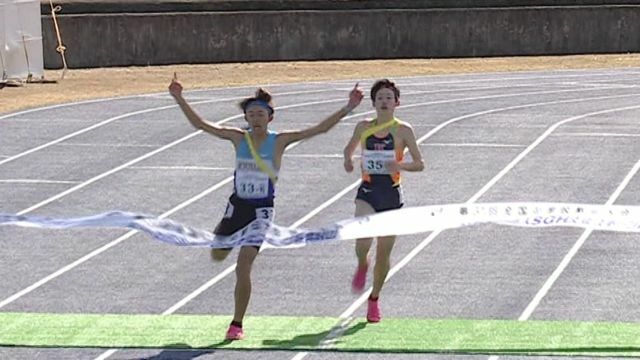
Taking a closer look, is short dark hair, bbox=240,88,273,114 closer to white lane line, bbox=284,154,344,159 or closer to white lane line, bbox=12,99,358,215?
white lane line, bbox=12,99,358,215

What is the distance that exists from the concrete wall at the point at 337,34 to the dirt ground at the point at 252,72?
0.52 m

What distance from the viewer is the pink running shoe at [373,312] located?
1291 centimetres

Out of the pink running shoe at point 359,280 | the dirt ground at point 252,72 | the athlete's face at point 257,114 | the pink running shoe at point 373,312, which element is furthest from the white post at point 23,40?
the athlete's face at point 257,114

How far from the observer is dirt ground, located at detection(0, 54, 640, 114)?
3492 centimetres

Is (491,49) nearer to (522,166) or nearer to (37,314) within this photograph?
(522,166)

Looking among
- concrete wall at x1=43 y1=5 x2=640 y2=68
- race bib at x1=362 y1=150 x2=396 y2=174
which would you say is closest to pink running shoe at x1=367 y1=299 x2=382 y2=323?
race bib at x1=362 y1=150 x2=396 y2=174

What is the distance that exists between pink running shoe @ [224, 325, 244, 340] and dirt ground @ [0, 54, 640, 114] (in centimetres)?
2112

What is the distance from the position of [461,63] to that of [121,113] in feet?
43.8

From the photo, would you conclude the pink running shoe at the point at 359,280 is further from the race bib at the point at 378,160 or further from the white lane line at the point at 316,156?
the white lane line at the point at 316,156

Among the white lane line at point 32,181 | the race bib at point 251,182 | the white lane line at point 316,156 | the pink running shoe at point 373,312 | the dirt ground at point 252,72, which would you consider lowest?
the dirt ground at point 252,72

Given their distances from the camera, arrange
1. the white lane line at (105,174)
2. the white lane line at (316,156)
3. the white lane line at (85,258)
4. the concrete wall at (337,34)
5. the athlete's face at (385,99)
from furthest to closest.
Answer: the concrete wall at (337,34), the white lane line at (316,156), the white lane line at (105,174), the white lane line at (85,258), the athlete's face at (385,99)

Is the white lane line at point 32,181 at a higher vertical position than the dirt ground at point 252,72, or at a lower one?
higher

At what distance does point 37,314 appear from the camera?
13664 mm

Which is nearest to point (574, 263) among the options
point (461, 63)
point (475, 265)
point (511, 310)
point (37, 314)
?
point (475, 265)
